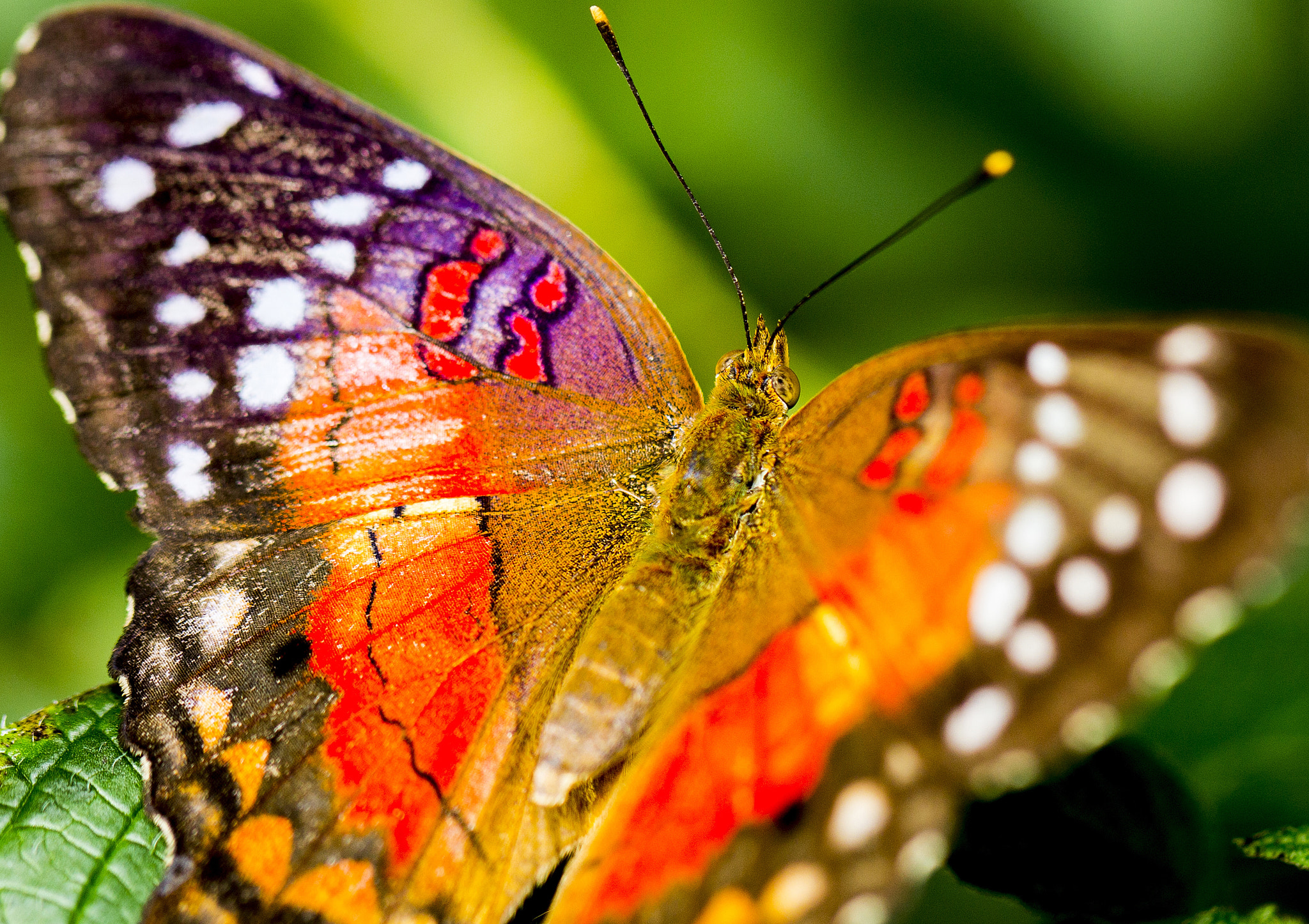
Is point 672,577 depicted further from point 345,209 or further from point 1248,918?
point 1248,918

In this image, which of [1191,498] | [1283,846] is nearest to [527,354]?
[1191,498]

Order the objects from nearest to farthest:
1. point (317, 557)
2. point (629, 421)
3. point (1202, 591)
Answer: point (1202, 591) → point (317, 557) → point (629, 421)

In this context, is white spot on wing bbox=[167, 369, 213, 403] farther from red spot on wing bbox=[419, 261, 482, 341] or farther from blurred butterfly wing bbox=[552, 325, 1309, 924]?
blurred butterfly wing bbox=[552, 325, 1309, 924]

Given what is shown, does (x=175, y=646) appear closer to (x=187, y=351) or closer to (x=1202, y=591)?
(x=187, y=351)

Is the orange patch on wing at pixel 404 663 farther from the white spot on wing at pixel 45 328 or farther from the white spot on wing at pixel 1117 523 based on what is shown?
the white spot on wing at pixel 1117 523

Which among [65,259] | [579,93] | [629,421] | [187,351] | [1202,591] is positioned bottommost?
[1202,591]

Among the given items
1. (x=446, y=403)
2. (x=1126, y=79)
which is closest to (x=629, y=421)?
(x=446, y=403)

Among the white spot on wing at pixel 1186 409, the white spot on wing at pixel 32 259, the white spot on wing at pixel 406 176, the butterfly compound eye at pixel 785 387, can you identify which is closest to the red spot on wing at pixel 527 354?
the white spot on wing at pixel 406 176
